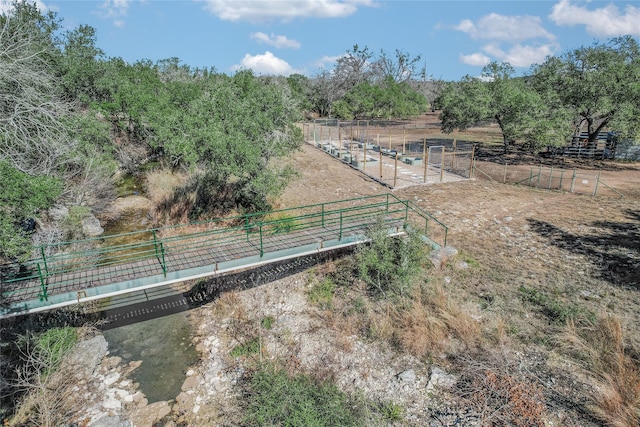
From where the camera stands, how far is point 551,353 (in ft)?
32.7

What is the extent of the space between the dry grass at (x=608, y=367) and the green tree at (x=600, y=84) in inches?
786

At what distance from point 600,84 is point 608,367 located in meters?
23.8

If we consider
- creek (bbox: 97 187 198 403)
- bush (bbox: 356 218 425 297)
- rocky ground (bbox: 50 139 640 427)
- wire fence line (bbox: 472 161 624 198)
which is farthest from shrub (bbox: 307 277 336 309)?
wire fence line (bbox: 472 161 624 198)

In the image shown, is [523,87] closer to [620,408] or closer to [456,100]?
[456,100]

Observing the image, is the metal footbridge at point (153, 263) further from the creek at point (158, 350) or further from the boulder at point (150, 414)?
the boulder at point (150, 414)

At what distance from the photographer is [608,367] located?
30.6ft

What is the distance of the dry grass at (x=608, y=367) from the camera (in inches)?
320

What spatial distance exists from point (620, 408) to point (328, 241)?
839 centimetres

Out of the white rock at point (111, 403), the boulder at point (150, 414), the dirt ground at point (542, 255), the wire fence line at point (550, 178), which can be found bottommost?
the boulder at point (150, 414)

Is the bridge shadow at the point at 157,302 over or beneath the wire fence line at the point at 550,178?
beneath

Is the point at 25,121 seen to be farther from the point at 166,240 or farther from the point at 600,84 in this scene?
the point at 600,84

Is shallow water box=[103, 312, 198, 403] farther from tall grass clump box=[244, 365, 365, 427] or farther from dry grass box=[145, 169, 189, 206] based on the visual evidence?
dry grass box=[145, 169, 189, 206]

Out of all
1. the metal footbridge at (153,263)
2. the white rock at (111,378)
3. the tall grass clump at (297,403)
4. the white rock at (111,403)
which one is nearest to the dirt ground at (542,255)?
the metal footbridge at (153,263)

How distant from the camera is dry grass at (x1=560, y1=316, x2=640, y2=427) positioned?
812 cm
